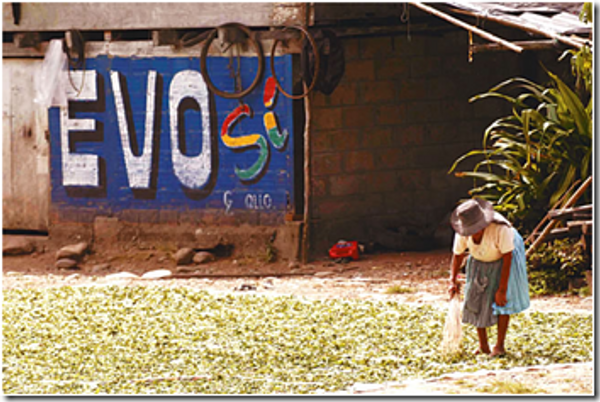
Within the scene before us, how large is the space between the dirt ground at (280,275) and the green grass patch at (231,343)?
79 centimetres

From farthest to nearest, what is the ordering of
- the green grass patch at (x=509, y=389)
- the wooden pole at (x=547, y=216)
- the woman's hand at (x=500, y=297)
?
the wooden pole at (x=547, y=216) → the woman's hand at (x=500, y=297) → the green grass patch at (x=509, y=389)

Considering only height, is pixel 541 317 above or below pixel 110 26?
below

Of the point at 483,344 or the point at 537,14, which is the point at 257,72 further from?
the point at 483,344

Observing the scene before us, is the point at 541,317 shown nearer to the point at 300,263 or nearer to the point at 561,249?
the point at 561,249

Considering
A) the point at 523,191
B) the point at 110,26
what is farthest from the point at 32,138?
the point at 523,191

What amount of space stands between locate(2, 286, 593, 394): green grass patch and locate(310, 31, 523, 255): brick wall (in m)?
3.39

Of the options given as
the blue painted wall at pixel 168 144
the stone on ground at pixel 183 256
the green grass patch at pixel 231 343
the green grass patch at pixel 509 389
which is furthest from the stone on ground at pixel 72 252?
the green grass patch at pixel 509 389

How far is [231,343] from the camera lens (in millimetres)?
8141

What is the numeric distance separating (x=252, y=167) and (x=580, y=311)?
221 inches

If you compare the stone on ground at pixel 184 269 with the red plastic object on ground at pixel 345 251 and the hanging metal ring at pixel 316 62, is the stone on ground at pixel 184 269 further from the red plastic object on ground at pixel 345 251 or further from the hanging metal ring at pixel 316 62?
the hanging metal ring at pixel 316 62

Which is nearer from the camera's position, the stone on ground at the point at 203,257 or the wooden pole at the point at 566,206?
the wooden pole at the point at 566,206

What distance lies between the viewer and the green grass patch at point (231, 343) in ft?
22.7

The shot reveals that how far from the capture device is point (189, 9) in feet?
43.6

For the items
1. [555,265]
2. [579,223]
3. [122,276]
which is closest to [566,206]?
[579,223]
